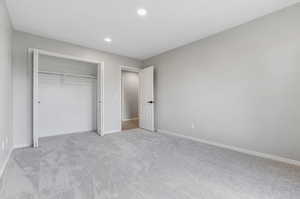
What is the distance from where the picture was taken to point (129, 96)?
702 centimetres

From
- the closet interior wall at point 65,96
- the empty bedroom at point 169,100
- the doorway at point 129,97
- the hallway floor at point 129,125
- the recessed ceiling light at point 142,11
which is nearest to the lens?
the empty bedroom at point 169,100

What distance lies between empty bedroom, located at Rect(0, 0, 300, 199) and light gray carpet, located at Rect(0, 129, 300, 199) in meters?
0.02

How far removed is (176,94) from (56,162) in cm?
309

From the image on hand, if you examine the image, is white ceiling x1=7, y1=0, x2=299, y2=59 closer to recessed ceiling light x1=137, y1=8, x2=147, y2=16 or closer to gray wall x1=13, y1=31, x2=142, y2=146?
recessed ceiling light x1=137, y1=8, x2=147, y2=16

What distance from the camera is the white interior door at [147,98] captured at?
4.48 m

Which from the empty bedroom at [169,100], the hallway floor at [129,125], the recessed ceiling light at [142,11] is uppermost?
the recessed ceiling light at [142,11]

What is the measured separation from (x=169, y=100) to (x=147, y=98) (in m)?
0.86

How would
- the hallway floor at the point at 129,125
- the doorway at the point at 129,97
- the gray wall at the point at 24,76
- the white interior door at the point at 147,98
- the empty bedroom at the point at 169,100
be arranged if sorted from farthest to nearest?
1. the doorway at the point at 129,97
2. the hallway floor at the point at 129,125
3. the white interior door at the point at 147,98
4. the gray wall at the point at 24,76
5. the empty bedroom at the point at 169,100

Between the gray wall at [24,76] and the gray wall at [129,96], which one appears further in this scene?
the gray wall at [129,96]

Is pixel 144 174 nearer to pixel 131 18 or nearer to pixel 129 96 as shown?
pixel 131 18

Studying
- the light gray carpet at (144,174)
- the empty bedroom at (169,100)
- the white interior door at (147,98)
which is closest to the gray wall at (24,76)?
the empty bedroom at (169,100)

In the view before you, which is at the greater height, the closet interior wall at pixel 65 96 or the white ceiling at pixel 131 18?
the white ceiling at pixel 131 18

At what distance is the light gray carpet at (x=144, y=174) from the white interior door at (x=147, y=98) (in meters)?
1.74

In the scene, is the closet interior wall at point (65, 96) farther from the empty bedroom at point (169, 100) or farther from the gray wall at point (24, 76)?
the gray wall at point (24, 76)
